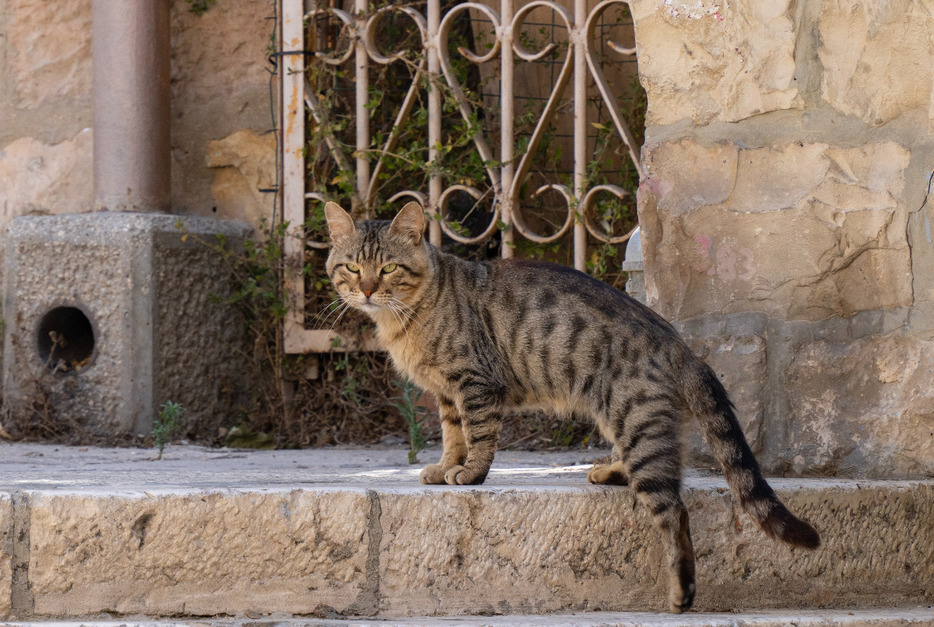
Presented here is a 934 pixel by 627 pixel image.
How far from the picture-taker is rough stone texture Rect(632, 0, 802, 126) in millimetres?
3172

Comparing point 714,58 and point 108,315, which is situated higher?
point 714,58

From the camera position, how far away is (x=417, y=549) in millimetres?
2715

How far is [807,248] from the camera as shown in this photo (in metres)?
3.18

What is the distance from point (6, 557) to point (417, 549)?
103 centimetres

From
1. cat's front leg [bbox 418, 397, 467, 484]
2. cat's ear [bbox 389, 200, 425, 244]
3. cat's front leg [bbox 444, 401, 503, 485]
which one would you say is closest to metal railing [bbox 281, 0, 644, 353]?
cat's ear [bbox 389, 200, 425, 244]

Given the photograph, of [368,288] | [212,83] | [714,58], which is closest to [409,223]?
[368,288]

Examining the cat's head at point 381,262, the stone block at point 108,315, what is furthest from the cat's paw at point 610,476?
the stone block at point 108,315

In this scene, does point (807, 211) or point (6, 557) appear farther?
point (807, 211)

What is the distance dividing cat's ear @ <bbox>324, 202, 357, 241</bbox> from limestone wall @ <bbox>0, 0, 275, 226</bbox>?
1.76 m

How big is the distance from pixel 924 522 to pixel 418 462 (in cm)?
202

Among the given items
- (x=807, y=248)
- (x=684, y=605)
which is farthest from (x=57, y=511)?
(x=807, y=248)

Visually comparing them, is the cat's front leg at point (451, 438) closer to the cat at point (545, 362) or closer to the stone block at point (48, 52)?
the cat at point (545, 362)

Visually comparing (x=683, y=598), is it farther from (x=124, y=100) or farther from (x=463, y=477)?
(x=124, y=100)

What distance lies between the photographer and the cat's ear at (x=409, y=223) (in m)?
3.68
